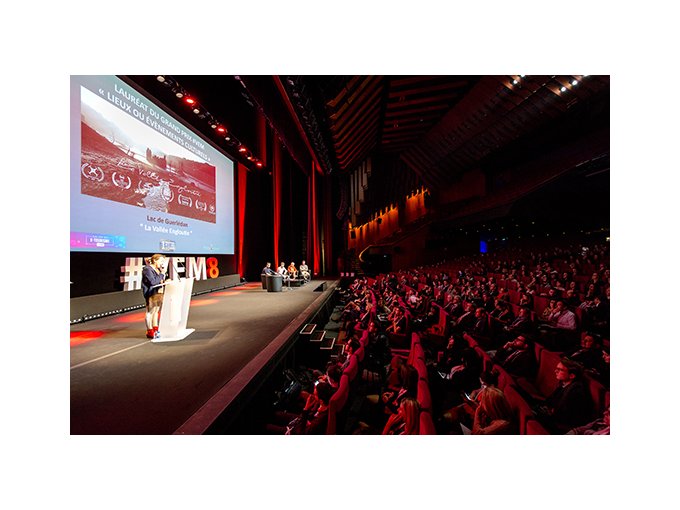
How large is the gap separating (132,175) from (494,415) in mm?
5320

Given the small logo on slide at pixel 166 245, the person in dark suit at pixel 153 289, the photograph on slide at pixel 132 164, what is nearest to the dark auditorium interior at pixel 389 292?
the person in dark suit at pixel 153 289

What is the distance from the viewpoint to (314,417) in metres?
1.87

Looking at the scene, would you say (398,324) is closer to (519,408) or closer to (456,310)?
(456,310)

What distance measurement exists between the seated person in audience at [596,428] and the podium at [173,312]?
3.28 meters

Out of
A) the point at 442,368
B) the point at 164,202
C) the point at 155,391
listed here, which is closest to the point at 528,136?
the point at 442,368

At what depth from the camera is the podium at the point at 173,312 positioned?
2.98 meters

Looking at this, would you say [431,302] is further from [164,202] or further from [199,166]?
[199,166]

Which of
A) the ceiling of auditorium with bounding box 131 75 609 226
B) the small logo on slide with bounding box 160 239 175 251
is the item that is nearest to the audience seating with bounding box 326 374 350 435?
the ceiling of auditorium with bounding box 131 75 609 226
